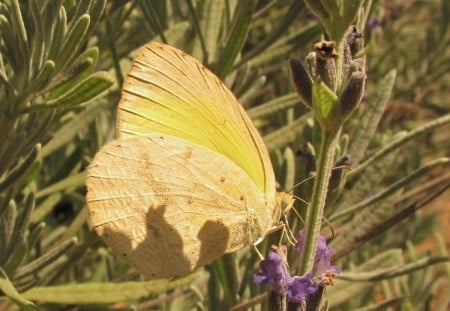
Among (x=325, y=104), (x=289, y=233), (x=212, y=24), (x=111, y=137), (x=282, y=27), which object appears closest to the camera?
(x=325, y=104)

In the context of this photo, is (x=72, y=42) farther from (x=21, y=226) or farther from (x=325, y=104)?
(x=325, y=104)

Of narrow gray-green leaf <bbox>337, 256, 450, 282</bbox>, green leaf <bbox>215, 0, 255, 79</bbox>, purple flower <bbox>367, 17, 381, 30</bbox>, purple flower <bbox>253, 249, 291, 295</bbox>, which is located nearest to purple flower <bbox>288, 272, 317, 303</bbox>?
purple flower <bbox>253, 249, 291, 295</bbox>

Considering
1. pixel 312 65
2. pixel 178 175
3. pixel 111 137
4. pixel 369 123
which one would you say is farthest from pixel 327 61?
pixel 111 137

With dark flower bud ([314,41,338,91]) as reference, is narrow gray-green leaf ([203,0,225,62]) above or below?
above

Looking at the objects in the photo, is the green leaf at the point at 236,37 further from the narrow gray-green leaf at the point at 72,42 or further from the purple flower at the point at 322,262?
the purple flower at the point at 322,262

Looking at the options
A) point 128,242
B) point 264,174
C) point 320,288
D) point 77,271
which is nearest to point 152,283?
point 128,242

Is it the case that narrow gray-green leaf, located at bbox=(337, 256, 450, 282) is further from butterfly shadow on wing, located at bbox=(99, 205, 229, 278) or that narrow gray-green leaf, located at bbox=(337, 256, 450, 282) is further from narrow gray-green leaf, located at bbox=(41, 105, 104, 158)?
narrow gray-green leaf, located at bbox=(41, 105, 104, 158)

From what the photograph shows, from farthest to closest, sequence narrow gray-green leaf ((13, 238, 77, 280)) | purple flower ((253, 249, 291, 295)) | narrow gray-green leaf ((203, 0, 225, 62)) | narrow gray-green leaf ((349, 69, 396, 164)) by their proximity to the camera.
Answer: narrow gray-green leaf ((203, 0, 225, 62)) → narrow gray-green leaf ((349, 69, 396, 164)) → narrow gray-green leaf ((13, 238, 77, 280)) → purple flower ((253, 249, 291, 295))

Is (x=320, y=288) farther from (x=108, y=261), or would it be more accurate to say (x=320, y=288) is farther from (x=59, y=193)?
(x=108, y=261)
